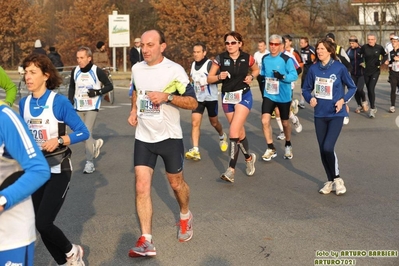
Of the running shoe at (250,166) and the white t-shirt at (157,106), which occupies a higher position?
the white t-shirt at (157,106)

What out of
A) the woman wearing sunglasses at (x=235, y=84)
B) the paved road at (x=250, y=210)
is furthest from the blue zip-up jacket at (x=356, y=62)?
the woman wearing sunglasses at (x=235, y=84)

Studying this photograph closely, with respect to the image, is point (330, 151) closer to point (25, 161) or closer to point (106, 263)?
point (106, 263)

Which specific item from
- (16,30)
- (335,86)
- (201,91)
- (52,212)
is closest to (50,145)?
(52,212)

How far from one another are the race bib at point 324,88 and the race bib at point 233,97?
4.23 feet

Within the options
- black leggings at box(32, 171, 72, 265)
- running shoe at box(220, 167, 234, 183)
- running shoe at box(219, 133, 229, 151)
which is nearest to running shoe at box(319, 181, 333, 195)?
running shoe at box(220, 167, 234, 183)

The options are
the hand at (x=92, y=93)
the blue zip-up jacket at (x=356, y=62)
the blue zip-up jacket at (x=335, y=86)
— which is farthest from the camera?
the blue zip-up jacket at (x=356, y=62)

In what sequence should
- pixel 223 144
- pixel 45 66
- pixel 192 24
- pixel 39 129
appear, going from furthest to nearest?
pixel 192 24 → pixel 223 144 → pixel 39 129 → pixel 45 66

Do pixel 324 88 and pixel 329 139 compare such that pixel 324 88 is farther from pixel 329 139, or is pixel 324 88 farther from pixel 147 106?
pixel 147 106

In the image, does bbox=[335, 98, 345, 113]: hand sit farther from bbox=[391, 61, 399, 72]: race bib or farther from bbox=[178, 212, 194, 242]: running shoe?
bbox=[391, 61, 399, 72]: race bib

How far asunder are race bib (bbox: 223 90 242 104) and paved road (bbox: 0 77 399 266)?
110cm

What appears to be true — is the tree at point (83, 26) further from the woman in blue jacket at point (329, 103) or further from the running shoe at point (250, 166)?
the woman in blue jacket at point (329, 103)

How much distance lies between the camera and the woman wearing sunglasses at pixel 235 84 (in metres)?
9.09

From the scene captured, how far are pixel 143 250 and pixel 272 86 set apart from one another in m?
5.37

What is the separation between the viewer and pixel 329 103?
8.27 meters
